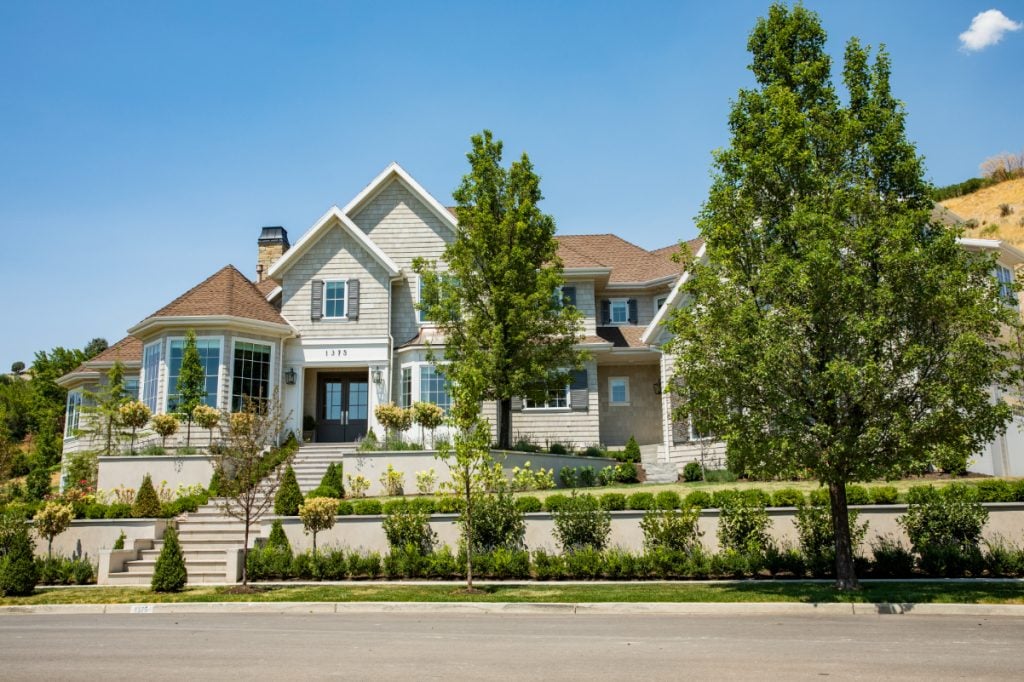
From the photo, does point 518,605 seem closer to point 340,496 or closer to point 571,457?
point 340,496

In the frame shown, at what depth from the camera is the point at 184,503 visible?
21.5 m

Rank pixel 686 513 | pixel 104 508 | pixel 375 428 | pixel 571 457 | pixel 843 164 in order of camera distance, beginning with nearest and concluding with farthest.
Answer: pixel 843 164 < pixel 686 513 < pixel 104 508 < pixel 571 457 < pixel 375 428

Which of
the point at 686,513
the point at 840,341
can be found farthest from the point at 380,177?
the point at 840,341

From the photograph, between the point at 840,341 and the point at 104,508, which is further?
the point at 104,508

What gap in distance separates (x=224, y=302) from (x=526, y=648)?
65.8ft

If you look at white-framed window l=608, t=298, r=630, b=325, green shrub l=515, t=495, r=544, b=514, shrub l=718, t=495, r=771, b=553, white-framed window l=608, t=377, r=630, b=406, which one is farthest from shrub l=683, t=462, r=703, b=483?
white-framed window l=608, t=298, r=630, b=325

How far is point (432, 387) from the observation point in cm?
2683

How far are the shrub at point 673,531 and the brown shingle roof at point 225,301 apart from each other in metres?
15.7

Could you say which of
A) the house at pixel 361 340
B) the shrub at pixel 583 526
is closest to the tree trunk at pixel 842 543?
the shrub at pixel 583 526

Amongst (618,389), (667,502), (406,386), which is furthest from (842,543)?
(406,386)

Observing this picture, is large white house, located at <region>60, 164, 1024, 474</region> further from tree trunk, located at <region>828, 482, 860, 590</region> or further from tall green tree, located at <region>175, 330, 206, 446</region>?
tree trunk, located at <region>828, 482, 860, 590</region>

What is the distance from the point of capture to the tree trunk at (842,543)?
45.1 feet

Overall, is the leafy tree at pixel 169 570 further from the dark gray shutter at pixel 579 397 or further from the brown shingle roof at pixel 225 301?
the dark gray shutter at pixel 579 397

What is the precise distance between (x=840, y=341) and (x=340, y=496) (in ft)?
45.4
